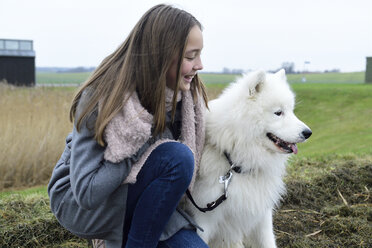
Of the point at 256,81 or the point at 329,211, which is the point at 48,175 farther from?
the point at 256,81

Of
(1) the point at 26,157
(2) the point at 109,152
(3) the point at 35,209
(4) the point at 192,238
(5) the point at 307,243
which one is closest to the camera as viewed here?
(2) the point at 109,152

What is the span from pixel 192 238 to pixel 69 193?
0.73m

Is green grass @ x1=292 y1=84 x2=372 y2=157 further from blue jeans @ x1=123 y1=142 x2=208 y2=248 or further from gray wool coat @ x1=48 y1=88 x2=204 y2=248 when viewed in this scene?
gray wool coat @ x1=48 y1=88 x2=204 y2=248

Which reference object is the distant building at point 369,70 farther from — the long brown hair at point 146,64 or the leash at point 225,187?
the long brown hair at point 146,64

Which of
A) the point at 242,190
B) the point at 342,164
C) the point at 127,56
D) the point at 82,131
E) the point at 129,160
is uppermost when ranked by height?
the point at 127,56

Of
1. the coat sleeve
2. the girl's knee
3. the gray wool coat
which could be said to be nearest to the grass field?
the gray wool coat

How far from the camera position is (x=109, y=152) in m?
1.83

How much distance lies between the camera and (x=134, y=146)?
1.87 meters

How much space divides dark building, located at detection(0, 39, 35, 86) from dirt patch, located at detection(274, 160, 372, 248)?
19.3m

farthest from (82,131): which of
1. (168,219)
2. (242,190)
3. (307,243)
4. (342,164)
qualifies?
(342,164)

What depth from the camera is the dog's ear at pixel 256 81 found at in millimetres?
2244

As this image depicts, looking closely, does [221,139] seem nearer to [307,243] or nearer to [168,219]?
[168,219]

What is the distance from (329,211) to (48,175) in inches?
153

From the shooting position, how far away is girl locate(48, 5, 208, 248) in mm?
1837
